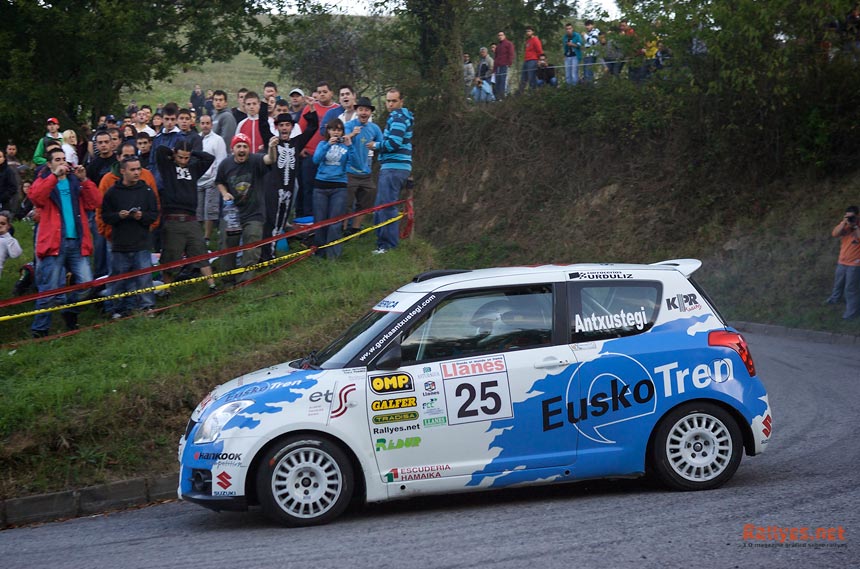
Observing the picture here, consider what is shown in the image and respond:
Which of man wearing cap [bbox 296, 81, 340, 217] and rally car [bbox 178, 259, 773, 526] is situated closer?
rally car [bbox 178, 259, 773, 526]

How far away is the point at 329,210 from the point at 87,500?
692 cm

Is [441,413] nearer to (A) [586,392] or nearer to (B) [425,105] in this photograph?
(A) [586,392]

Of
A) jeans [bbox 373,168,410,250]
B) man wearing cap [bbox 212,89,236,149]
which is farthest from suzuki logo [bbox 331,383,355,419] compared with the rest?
man wearing cap [bbox 212,89,236,149]

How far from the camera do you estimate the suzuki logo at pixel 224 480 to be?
730 centimetres

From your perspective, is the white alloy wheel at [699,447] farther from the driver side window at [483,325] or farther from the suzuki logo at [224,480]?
the suzuki logo at [224,480]

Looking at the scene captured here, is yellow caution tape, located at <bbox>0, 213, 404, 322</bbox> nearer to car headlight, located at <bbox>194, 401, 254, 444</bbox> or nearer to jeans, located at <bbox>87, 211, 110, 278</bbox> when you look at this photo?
jeans, located at <bbox>87, 211, 110, 278</bbox>

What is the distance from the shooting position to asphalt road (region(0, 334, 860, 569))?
20.0 ft

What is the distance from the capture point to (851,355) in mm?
15555

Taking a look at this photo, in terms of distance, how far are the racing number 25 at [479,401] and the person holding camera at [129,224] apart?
6633 millimetres

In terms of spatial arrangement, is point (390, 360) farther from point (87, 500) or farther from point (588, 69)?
point (588, 69)

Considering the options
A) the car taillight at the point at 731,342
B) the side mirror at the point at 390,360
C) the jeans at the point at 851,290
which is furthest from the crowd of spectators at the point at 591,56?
the side mirror at the point at 390,360

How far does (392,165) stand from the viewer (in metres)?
15.6

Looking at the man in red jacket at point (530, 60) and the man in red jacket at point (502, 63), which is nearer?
the man in red jacket at point (530, 60)

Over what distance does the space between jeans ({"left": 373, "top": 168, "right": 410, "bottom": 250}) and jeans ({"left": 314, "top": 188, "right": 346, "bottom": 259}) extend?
76 centimetres
